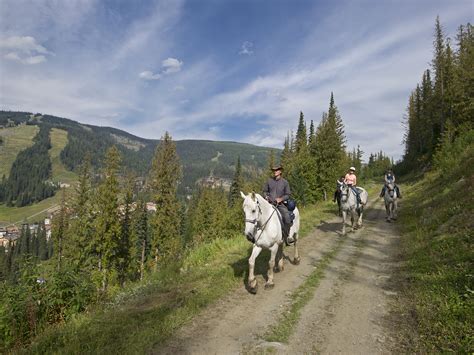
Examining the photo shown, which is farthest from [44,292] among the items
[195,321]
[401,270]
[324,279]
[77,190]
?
[77,190]

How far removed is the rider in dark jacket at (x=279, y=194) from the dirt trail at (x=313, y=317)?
170cm

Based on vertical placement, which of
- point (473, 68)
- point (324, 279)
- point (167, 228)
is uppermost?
point (473, 68)

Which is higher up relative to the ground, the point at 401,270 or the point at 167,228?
the point at 401,270

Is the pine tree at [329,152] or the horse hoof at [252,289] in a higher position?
the pine tree at [329,152]

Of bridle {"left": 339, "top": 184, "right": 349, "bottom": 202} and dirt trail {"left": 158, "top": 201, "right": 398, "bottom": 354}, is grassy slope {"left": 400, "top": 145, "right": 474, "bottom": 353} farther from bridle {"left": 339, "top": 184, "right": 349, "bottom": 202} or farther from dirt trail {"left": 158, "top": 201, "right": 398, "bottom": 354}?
bridle {"left": 339, "top": 184, "right": 349, "bottom": 202}

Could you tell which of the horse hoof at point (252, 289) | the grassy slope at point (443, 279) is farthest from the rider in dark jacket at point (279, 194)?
the grassy slope at point (443, 279)

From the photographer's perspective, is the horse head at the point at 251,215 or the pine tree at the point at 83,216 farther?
the pine tree at the point at 83,216

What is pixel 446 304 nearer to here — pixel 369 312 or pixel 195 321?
pixel 369 312

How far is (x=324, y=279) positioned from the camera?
8922 mm

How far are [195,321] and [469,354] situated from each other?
490cm

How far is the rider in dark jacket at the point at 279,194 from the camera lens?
946cm

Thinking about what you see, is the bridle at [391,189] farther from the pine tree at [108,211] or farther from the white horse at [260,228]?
the pine tree at [108,211]

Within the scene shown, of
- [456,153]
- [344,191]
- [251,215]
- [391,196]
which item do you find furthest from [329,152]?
[251,215]

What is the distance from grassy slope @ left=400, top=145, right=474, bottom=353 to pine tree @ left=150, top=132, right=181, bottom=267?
95.7 feet
